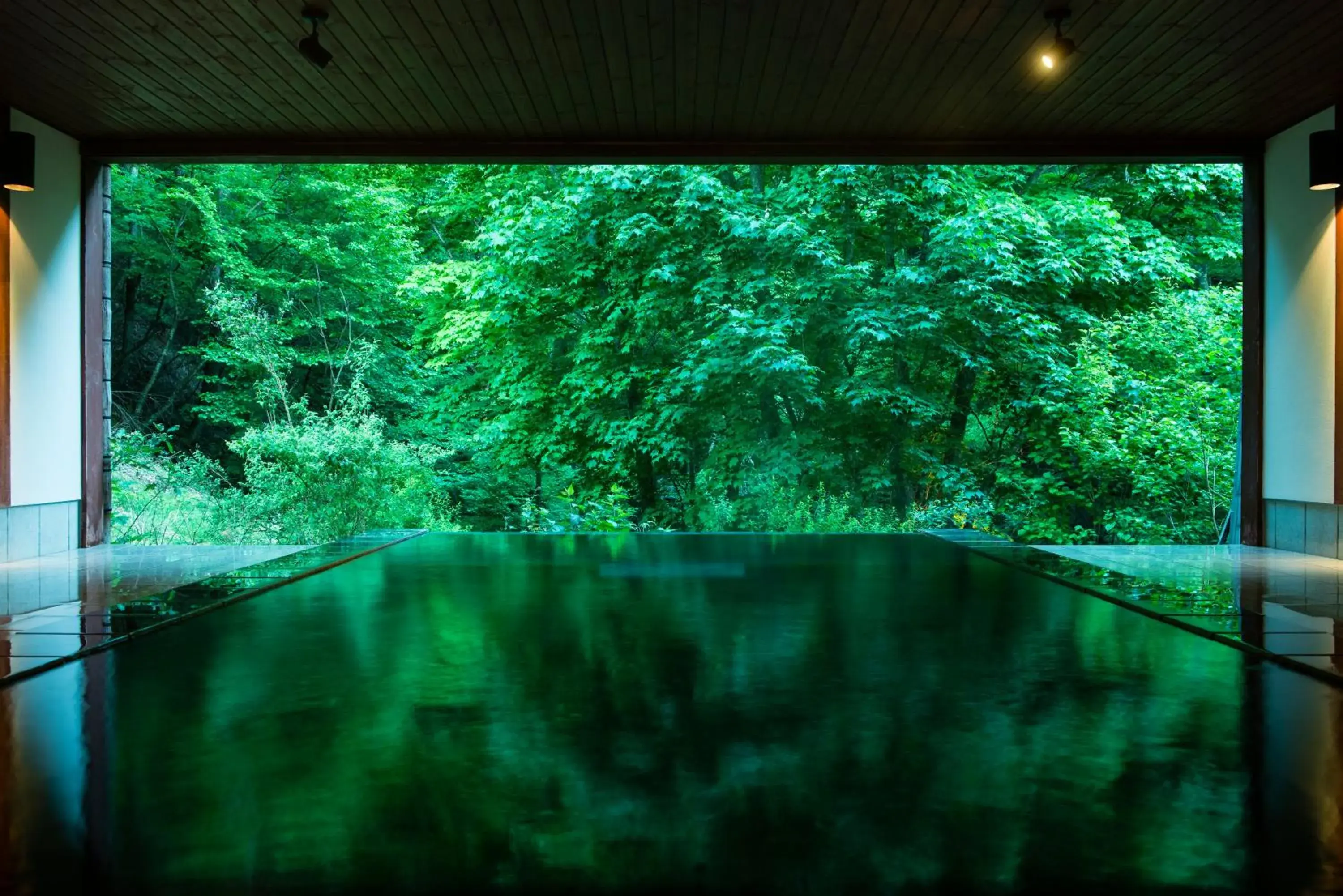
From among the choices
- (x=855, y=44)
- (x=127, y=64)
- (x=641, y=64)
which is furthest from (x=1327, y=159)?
(x=127, y=64)

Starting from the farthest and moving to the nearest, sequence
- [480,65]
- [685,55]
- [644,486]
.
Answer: [644,486]
[480,65]
[685,55]

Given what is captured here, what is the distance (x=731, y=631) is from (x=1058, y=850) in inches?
60.6

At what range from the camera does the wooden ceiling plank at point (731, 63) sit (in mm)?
3941

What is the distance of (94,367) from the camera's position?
5.95 m

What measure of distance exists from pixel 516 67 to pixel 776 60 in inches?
43.6

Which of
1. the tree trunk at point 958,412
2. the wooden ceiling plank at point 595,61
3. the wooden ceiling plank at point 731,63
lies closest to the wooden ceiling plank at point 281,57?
the wooden ceiling plank at point 595,61

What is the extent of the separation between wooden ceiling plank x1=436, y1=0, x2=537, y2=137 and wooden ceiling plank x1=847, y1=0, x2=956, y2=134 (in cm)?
163

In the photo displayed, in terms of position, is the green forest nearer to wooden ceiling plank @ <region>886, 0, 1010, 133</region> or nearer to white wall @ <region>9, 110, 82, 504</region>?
white wall @ <region>9, 110, 82, 504</region>

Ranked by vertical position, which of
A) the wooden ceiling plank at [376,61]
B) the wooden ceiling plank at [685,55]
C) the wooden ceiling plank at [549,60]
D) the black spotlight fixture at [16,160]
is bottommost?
the black spotlight fixture at [16,160]

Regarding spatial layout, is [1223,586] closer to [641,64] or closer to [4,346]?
[641,64]

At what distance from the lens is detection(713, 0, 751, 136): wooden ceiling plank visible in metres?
3.94

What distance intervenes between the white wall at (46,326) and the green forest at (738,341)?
1991mm

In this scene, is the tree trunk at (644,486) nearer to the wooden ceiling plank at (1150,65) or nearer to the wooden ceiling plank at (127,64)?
the wooden ceiling plank at (127,64)

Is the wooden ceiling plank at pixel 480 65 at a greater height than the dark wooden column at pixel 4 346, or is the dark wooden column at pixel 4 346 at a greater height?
the wooden ceiling plank at pixel 480 65
